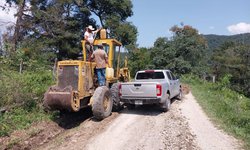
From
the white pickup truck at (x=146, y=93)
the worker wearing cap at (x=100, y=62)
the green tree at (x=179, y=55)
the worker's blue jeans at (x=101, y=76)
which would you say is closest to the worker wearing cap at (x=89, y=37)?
the worker wearing cap at (x=100, y=62)

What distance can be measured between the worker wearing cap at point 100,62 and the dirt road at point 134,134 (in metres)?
1.48

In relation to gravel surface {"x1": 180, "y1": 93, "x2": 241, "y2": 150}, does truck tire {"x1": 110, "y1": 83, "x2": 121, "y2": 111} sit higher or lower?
higher

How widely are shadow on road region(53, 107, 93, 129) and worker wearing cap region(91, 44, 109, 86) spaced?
5.42ft

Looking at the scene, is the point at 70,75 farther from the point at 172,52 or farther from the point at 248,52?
the point at 248,52

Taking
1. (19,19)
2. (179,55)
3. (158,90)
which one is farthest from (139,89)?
(179,55)

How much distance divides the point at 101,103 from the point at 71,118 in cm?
185

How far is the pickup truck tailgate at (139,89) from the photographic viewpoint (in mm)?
11031

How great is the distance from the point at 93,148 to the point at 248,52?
50502 mm

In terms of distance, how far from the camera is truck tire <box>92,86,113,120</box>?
384 inches

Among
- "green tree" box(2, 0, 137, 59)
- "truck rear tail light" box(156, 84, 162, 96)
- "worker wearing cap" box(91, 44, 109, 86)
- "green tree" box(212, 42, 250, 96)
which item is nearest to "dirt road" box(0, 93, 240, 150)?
"truck rear tail light" box(156, 84, 162, 96)

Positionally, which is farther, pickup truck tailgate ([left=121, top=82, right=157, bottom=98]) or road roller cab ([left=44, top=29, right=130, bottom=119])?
pickup truck tailgate ([left=121, top=82, right=157, bottom=98])

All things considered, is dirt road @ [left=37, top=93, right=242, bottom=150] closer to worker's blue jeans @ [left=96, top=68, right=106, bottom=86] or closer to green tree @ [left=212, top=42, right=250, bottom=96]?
worker's blue jeans @ [left=96, top=68, right=106, bottom=86]

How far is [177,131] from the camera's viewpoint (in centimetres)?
894

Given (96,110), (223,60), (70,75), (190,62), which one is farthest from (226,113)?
(223,60)
